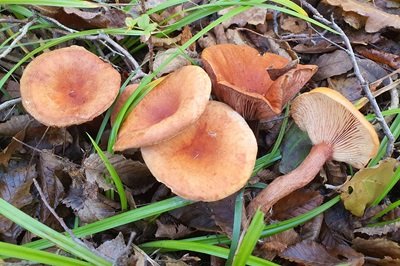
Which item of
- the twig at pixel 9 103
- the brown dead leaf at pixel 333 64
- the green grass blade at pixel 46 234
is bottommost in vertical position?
the green grass blade at pixel 46 234

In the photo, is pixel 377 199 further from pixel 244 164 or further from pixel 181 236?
pixel 181 236

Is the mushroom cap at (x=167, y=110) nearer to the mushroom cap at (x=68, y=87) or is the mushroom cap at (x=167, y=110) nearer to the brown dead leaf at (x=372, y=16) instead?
the mushroom cap at (x=68, y=87)

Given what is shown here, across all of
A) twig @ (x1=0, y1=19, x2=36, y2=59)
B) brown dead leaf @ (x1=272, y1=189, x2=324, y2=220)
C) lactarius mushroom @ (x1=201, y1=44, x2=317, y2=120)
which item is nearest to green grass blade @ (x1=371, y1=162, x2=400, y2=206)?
brown dead leaf @ (x1=272, y1=189, x2=324, y2=220)

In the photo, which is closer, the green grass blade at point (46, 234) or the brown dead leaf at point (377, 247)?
the green grass blade at point (46, 234)

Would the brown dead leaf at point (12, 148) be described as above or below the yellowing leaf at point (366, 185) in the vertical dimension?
above

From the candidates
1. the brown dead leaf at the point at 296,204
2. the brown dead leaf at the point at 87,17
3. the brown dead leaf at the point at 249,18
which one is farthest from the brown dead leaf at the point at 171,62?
the brown dead leaf at the point at 296,204

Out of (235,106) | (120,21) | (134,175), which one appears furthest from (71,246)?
(120,21)

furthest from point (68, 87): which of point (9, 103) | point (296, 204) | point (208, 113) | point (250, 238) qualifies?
point (296, 204)
